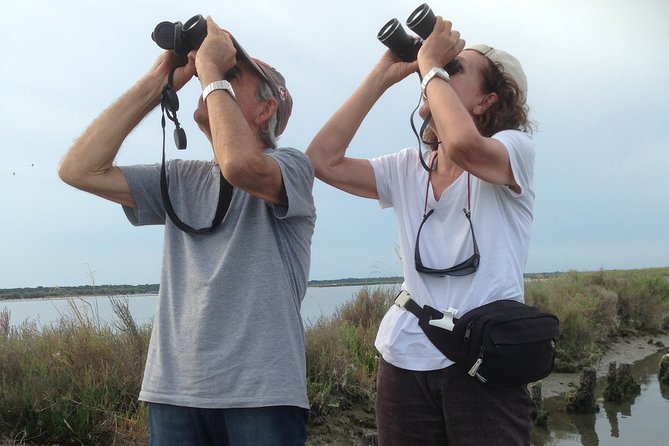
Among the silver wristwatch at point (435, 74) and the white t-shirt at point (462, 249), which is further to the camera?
the silver wristwatch at point (435, 74)

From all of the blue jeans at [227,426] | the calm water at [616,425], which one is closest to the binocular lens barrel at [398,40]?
the blue jeans at [227,426]

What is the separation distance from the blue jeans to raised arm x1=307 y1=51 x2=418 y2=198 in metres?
0.85

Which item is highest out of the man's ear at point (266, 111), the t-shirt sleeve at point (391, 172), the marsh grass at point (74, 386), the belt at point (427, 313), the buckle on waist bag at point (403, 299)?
the man's ear at point (266, 111)

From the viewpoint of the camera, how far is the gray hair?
190 cm

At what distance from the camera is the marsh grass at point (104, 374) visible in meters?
3.43

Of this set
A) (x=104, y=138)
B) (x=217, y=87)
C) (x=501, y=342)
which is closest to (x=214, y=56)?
(x=217, y=87)

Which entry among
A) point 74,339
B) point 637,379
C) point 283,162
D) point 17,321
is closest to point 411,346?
point 283,162

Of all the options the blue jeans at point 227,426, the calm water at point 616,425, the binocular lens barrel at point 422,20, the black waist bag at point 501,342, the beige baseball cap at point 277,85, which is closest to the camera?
the blue jeans at point 227,426

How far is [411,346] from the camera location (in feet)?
5.95

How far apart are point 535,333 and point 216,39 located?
3.97 ft

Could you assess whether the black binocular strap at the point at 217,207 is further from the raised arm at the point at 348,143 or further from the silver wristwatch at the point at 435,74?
the silver wristwatch at the point at 435,74

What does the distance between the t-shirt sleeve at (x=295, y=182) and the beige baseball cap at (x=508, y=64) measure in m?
0.71

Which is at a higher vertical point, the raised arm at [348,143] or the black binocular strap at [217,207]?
the raised arm at [348,143]

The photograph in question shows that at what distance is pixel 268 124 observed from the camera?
75.5 inches
